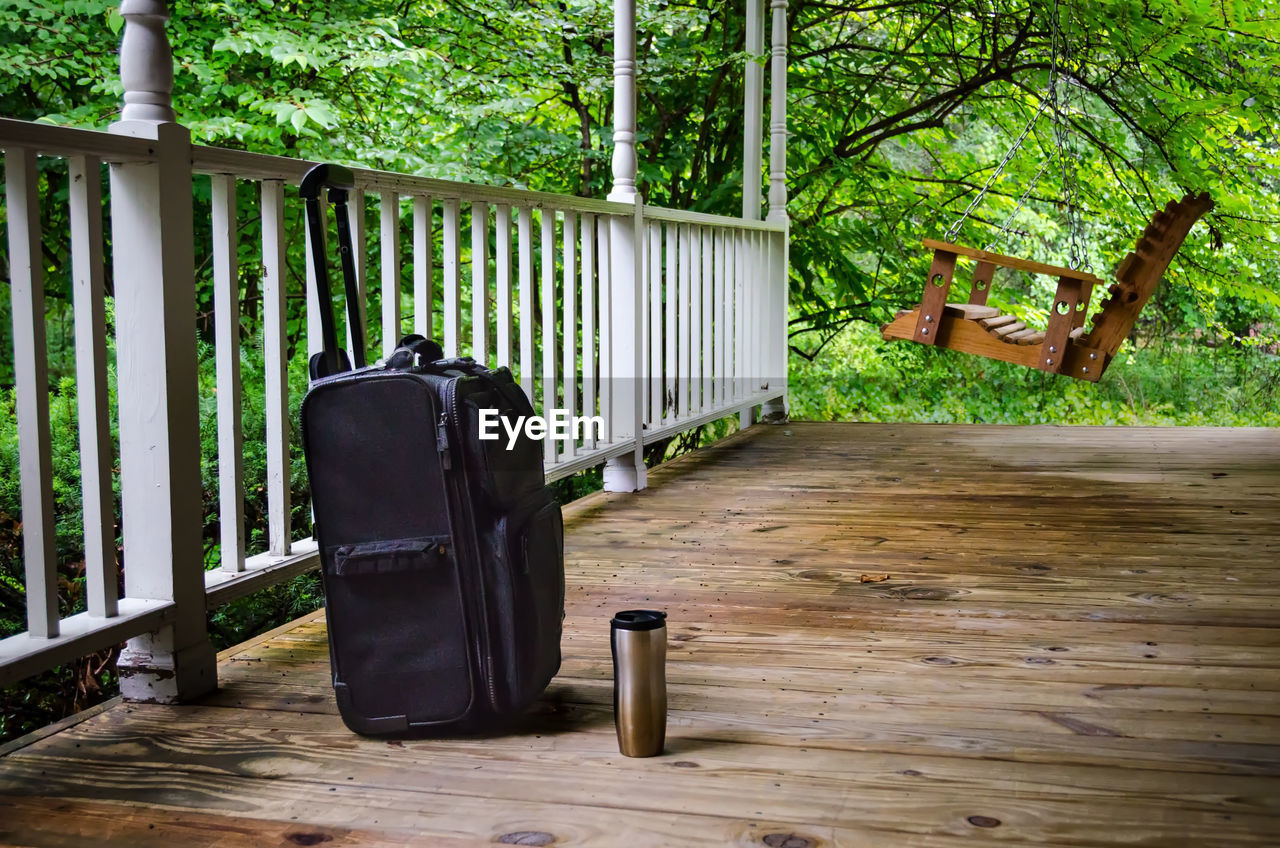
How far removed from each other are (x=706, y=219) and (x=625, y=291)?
0.76m

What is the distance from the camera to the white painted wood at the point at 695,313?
175 inches

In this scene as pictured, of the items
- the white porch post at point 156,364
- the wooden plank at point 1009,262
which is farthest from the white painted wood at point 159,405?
the wooden plank at point 1009,262

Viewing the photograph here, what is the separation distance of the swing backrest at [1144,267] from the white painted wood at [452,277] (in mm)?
2346

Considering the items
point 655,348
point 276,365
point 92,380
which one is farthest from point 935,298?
point 92,380

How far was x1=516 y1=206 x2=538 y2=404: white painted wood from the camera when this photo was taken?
3.20m

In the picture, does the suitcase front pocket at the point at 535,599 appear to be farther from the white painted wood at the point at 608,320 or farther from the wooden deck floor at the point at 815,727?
the white painted wood at the point at 608,320

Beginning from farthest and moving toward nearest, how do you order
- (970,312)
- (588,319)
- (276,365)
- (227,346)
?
1. (970,312)
2. (588,319)
3. (276,365)
4. (227,346)

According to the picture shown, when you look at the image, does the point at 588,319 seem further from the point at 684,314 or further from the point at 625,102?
the point at 684,314

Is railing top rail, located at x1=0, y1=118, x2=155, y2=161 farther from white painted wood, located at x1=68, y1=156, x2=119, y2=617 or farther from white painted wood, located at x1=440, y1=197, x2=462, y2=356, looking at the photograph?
white painted wood, located at x1=440, y1=197, x2=462, y2=356

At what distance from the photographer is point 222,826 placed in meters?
1.40

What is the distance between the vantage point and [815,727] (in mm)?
1709

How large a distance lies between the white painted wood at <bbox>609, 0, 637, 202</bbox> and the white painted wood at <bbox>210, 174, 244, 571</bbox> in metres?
2.00

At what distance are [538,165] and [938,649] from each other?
4948 millimetres

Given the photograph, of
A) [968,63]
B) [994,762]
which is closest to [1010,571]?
[994,762]
